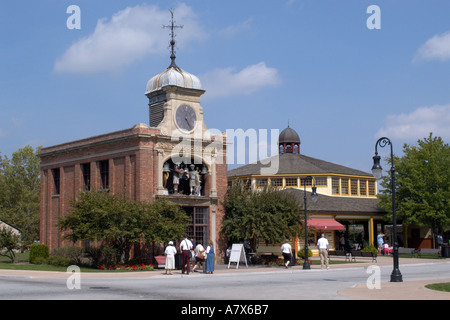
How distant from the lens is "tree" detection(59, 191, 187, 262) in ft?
104

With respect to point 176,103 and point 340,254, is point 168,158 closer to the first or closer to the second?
point 176,103

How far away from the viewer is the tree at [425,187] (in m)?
48.2

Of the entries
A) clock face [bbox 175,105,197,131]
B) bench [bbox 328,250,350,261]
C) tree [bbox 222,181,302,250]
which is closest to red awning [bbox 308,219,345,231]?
bench [bbox 328,250,350,261]

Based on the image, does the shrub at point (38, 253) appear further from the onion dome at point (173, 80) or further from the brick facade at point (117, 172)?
the onion dome at point (173, 80)

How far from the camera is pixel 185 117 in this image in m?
37.3

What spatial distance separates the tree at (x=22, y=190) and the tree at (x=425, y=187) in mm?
43100

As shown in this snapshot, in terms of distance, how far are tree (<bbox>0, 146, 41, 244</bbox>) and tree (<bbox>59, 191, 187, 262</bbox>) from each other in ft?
144

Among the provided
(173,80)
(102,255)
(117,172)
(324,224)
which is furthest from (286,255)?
(324,224)

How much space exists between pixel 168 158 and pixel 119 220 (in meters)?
5.60

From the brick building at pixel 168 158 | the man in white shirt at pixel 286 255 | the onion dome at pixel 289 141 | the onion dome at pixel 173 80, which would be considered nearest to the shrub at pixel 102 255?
the brick building at pixel 168 158

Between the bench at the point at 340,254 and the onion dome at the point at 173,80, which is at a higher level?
the onion dome at the point at 173,80

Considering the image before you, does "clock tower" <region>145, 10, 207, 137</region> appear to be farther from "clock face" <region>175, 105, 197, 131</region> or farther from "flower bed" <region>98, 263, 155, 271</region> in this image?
"flower bed" <region>98, 263, 155, 271</region>

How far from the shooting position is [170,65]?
39.3m
